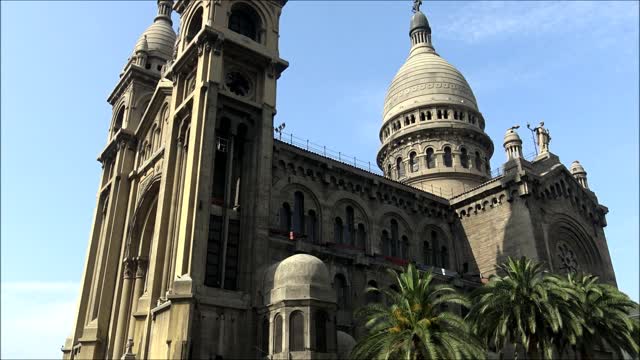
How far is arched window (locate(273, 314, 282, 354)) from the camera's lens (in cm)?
2678

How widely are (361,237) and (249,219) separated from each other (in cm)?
1168

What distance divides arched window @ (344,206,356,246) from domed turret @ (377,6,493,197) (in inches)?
695

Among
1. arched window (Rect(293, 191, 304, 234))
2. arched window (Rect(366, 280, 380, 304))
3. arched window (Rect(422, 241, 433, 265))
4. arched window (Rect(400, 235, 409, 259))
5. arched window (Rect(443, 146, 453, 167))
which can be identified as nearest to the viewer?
arched window (Rect(366, 280, 380, 304))

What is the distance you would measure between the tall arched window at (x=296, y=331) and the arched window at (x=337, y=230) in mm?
12384

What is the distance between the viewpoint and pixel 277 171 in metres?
37.2

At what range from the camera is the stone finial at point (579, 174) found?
52525 millimetres

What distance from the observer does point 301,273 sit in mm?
27859

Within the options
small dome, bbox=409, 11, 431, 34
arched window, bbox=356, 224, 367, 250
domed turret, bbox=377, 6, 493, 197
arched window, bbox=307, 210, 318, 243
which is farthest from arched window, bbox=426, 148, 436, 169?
small dome, bbox=409, 11, 431, 34

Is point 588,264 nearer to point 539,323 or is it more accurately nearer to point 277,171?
point 539,323

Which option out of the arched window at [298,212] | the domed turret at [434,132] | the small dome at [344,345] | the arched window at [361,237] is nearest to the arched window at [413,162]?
the domed turret at [434,132]

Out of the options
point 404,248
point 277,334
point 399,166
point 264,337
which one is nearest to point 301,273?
point 277,334

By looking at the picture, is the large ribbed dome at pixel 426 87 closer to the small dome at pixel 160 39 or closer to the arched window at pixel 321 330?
the small dome at pixel 160 39

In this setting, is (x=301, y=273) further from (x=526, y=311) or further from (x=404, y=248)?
(x=404, y=248)

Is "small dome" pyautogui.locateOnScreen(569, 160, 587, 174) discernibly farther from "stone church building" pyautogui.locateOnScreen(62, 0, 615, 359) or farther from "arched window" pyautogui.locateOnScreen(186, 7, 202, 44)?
"arched window" pyautogui.locateOnScreen(186, 7, 202, 44)
